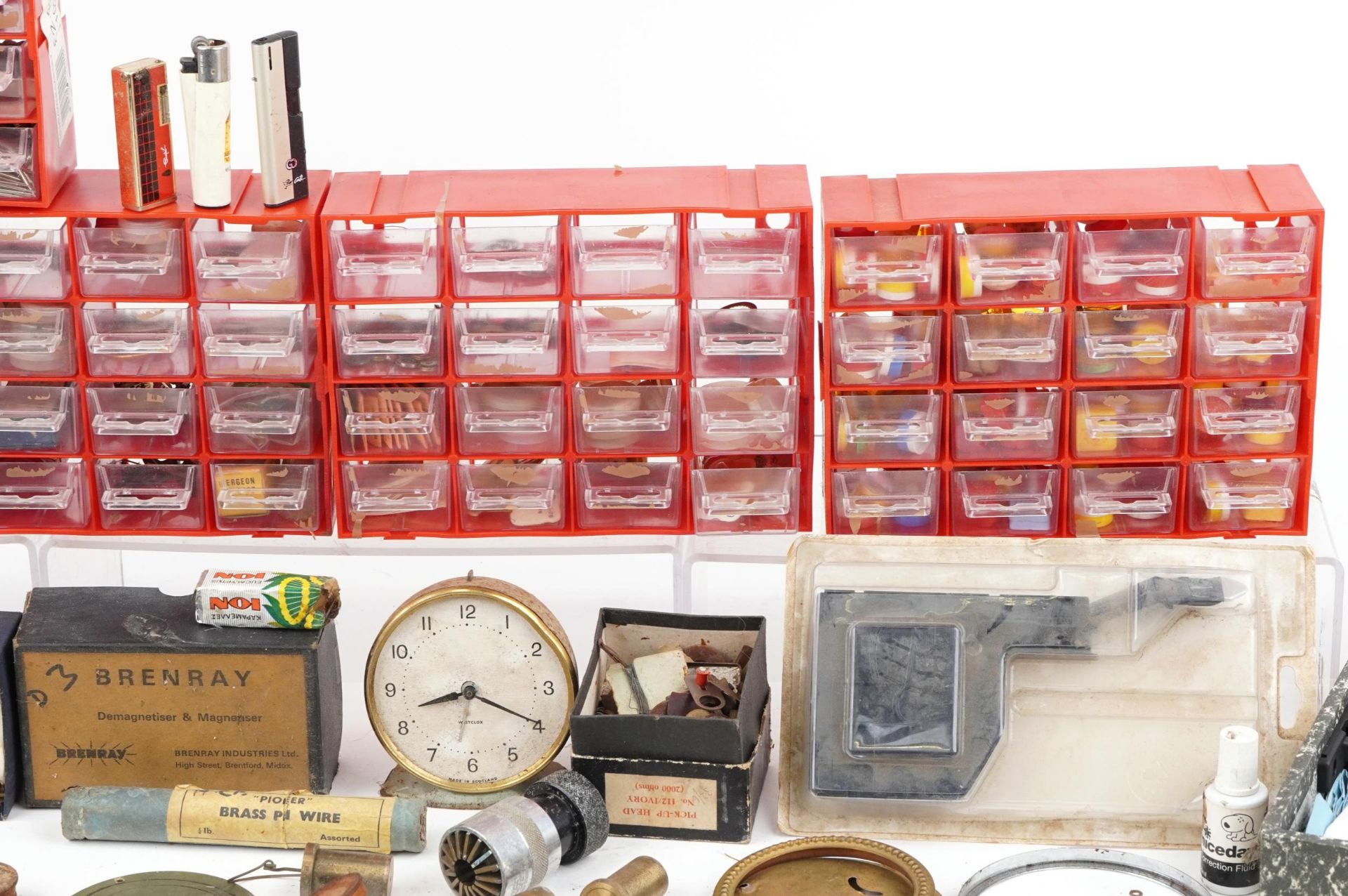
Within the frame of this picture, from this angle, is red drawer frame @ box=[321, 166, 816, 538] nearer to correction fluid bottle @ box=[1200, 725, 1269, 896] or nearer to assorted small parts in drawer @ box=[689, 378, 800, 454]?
assorted small parts in drawer @ box=[689, 378, 800, 454]

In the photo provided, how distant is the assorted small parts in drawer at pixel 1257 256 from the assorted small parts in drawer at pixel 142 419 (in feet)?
7.06

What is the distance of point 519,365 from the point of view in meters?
4.66

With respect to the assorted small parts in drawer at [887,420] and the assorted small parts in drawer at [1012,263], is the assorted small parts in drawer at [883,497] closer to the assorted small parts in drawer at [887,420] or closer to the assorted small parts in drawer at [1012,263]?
the assorted small parts in drawer at [887,420]

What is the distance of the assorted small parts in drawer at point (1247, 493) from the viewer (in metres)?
4.69

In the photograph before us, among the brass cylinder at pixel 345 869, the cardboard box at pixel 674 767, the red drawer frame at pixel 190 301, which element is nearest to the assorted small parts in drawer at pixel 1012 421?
the cardboard box at pixel 674 767

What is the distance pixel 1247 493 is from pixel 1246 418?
17 cm

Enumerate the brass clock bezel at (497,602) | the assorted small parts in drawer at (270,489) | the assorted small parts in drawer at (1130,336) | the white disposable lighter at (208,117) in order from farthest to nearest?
the assorted small parts in drawer at (270,489), the assorted small parts in drawer at (1130,336), the white disposable lighter at (208,117), the brass clock bezel at (497,602)

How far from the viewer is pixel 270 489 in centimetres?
480

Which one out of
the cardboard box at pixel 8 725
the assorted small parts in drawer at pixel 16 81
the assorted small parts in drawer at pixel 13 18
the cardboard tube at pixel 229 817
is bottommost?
the cardboard tube at pixel 229 817

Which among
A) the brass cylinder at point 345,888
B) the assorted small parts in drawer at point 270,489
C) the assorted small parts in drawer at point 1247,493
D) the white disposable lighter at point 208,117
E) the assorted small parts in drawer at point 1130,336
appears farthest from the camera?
the assorted small parts in drawer at point 270,489

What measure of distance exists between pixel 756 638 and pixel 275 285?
128 cm

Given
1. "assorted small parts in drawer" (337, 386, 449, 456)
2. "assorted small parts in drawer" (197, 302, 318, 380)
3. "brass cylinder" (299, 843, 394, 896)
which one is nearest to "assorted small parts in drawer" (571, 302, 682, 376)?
"assorted small parts in drawer" (337, 386, 449, 456)

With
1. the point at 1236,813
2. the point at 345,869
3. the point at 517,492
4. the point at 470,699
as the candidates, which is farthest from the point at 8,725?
the point at 1236,813

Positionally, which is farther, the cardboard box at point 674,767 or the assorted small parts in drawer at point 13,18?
the assorted small parts in drawer at point 13,18
